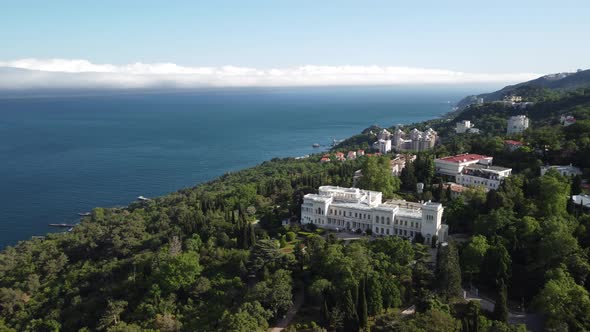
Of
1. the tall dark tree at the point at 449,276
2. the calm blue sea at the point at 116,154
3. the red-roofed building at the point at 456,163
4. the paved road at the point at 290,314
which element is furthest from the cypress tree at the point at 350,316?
the calm blue sea at the point at 116,154

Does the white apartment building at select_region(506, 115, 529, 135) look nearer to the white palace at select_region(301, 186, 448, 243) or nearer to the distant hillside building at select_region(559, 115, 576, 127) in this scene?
the distant hillside building at select_region(559, 115, 576, 127)

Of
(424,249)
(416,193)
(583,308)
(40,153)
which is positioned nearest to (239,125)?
(40,153)

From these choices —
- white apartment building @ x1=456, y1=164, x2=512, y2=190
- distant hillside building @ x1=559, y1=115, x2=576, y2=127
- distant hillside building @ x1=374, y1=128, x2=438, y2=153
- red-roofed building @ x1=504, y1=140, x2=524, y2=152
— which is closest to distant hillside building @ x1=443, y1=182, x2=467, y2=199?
white apartment building @ x1=456, y1=164, x2=512, y2=190

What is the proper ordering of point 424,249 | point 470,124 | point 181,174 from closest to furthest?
point 424,249, point 181,174, point 470,124

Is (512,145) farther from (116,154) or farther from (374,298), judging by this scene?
(116,154)

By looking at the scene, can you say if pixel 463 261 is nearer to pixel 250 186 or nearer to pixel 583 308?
pixel 583 308

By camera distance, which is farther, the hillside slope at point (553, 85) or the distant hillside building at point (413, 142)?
the hillside slope at point (553, 85)

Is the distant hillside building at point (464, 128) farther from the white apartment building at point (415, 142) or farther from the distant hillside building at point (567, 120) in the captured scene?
the distant hillside building at point (567, 120)

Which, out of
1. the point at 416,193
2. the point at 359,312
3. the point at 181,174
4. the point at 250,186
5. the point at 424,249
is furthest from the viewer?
the point at 181,174
